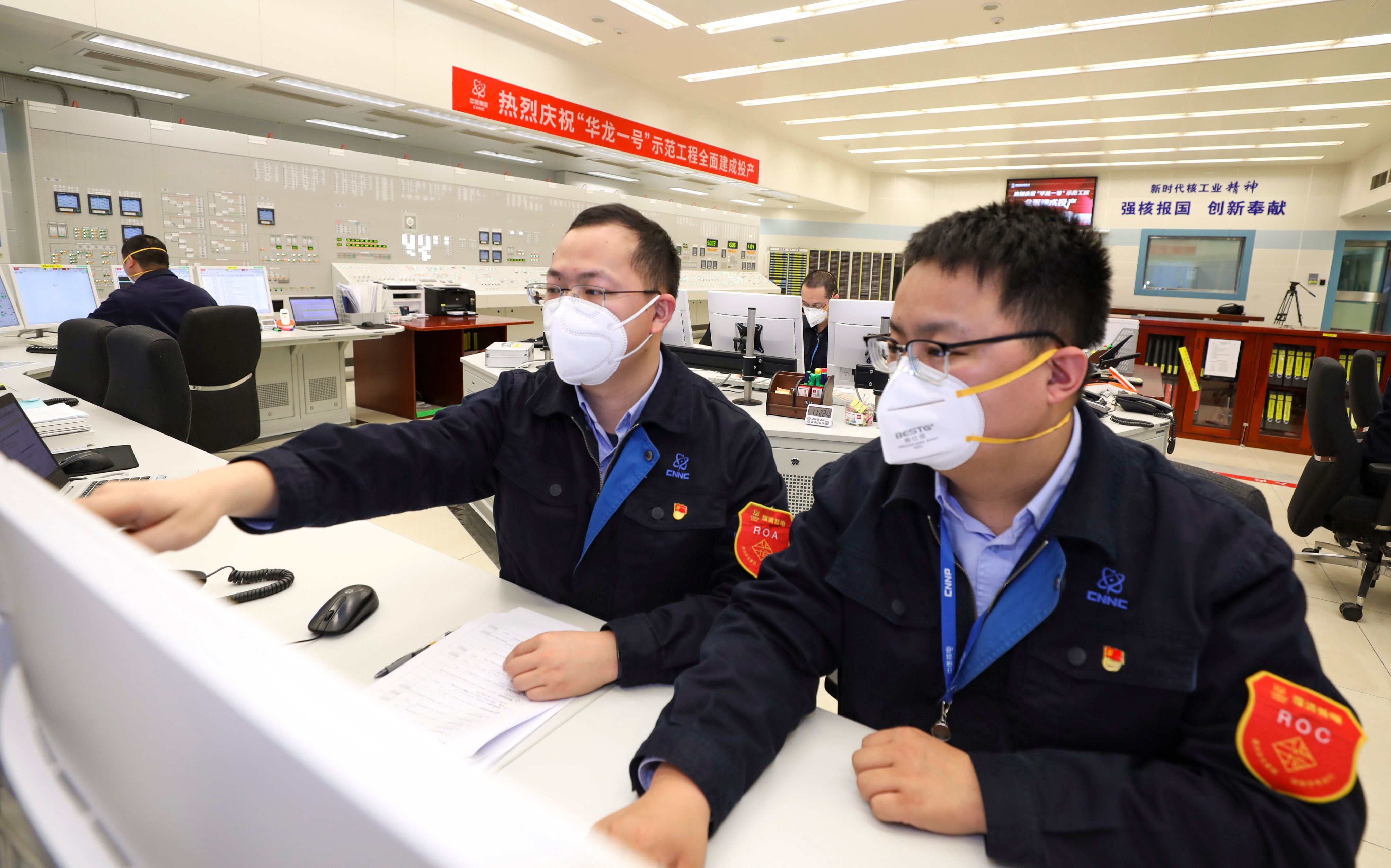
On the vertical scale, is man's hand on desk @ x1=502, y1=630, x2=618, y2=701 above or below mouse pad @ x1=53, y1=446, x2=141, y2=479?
below

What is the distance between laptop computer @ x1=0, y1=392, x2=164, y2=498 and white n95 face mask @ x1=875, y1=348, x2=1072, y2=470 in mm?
1494

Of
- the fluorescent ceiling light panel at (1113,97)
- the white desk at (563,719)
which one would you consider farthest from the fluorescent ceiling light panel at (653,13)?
the white desk at (563,719)

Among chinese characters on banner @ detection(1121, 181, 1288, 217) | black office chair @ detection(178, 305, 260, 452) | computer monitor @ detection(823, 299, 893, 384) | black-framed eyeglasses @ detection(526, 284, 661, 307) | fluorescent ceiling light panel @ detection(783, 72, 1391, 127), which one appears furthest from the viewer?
chinese characters on banner @ detection(1121, 181, 1288, 217)

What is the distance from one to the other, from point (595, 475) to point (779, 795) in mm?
670

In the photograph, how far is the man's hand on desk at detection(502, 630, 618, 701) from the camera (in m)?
0.97

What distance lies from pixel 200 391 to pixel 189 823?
3915 mm

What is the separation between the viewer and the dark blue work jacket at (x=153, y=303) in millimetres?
3934

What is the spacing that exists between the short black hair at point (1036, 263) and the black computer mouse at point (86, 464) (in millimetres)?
2028

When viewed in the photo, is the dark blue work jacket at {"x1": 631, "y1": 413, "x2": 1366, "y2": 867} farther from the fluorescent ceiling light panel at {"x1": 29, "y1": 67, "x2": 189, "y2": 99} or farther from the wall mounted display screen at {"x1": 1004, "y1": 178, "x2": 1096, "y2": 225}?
the wall mounted display screen at {"x1": 1004, "y1": 178, "x2": 1096, "y2": 225}

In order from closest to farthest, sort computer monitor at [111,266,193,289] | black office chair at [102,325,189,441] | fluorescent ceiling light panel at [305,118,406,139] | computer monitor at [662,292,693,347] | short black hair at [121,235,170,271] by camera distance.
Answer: black office chair at [102,325,189,441] < computer monitor at [662,292,693,347] < short black hair at [121,235,170,271] < computer monitor at [111,266,193,289] < fluorescent ceiling light panel at [305,118,406,139]

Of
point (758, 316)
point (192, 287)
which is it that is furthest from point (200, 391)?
point (758, 316)

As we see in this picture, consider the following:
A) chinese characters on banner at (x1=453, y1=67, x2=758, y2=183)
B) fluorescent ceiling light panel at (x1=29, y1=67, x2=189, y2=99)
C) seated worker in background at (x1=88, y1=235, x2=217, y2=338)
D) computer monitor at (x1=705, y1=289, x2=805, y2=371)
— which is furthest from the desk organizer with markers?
fluorescent ceiling light panel at (x1=29, y1=67, x2=189, y2=99)

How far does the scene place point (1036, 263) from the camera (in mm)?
919

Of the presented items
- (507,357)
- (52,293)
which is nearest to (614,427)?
(507,357)
